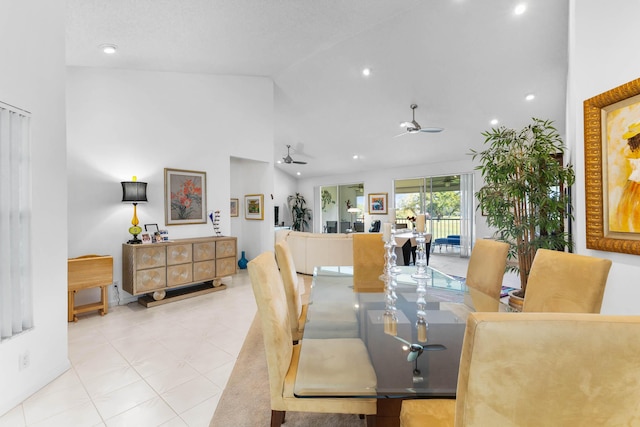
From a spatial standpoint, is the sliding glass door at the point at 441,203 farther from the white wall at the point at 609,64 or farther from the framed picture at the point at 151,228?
the framed picture at the point at 151,228

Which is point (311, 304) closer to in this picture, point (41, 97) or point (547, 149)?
point (41, 97)

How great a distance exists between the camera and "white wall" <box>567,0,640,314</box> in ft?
6.43

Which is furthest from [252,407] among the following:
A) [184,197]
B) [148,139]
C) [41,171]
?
[148,139]

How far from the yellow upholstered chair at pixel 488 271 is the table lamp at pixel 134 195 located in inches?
156

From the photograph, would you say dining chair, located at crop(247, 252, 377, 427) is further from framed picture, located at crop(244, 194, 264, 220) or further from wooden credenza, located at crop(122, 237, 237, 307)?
framed picture, located at crop(244, 194, 264, 220)

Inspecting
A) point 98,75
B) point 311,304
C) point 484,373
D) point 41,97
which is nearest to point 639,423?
point 484,373

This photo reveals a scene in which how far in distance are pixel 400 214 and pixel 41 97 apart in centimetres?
823

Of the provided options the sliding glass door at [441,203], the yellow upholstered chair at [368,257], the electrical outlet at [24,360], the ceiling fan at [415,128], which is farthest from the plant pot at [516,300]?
the sliding glass door at [441,203]

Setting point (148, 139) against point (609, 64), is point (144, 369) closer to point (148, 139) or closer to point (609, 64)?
point (148, 139)

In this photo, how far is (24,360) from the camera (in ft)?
6.59

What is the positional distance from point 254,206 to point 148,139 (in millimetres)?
2204

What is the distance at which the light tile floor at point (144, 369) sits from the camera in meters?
1.85

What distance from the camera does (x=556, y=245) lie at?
10.2ft

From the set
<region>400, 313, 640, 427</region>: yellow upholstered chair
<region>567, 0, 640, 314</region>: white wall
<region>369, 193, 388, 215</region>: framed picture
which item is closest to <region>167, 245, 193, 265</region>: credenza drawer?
<region>400, 313, 640, 427</region>: yellow upholstered chair
